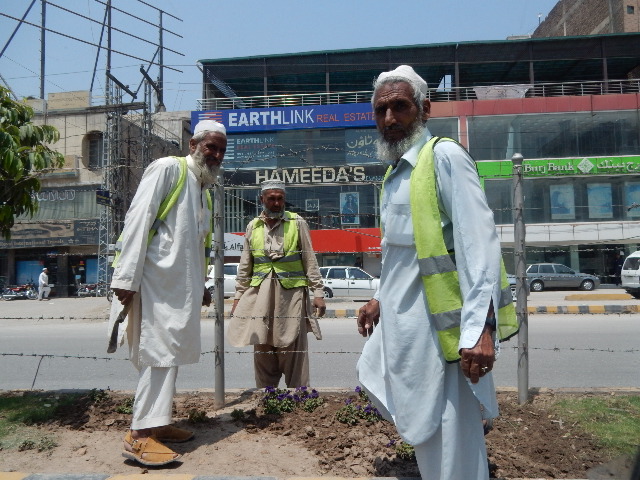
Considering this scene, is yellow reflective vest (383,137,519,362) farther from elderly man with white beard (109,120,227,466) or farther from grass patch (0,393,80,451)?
grass patch (0,393,80,451)

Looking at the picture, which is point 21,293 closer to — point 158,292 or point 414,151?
point 158,292

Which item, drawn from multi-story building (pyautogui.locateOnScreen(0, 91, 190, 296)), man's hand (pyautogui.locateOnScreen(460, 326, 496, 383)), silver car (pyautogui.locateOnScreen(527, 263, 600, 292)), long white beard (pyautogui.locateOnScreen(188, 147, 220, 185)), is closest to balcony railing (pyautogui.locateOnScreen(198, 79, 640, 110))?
multi-story building (pyautogui.locateOnScreen(0, 91, 190, 296))

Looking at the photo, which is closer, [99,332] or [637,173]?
[99,332]

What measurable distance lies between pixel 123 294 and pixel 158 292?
20 cm

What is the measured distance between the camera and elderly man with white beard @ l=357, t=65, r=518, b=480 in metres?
2.14

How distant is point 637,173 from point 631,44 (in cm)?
824

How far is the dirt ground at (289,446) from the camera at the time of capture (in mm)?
3164

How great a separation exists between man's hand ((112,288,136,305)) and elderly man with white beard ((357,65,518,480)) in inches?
62.1

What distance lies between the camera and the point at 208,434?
379cm

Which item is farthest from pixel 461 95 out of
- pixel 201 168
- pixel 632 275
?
pixel 201 168

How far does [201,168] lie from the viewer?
3676 mm

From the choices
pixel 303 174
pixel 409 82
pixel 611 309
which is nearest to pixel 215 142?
pixel 409 82

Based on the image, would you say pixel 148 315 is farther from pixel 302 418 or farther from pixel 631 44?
pixel 631 44

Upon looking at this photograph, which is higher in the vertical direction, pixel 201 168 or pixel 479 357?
pixel 201 168
